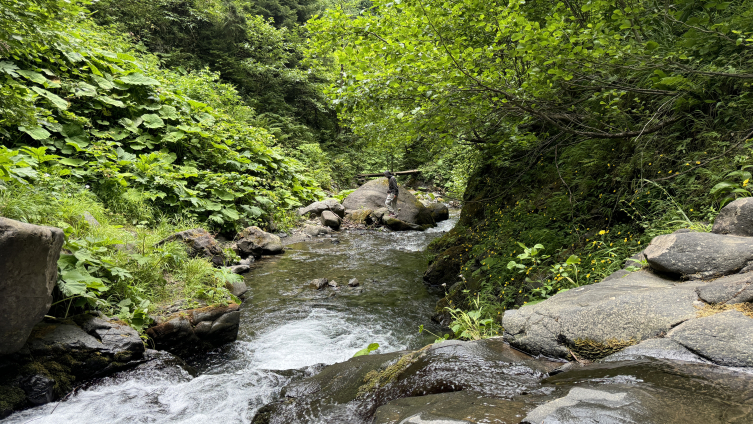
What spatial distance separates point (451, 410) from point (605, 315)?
55.0 inches

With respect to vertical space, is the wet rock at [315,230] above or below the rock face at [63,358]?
below

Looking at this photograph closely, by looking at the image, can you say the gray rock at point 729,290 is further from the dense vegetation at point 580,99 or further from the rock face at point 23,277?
the rock face at point 23,277

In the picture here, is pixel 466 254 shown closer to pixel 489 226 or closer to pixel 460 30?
pixel 489 226

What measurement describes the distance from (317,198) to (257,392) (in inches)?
491

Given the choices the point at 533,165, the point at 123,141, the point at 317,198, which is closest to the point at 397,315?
the point at 533,165

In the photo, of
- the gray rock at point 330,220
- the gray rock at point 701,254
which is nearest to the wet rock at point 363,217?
the gray rock at point 330,220

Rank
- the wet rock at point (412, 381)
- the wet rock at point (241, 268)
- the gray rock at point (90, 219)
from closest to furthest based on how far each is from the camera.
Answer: the wet rock at point (412, 381) < the gray rock at point (90, 219) < the wet rock at point (241, 268)

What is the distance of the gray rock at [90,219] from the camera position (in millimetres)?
5271

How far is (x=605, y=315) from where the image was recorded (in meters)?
2.62

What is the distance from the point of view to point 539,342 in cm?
283

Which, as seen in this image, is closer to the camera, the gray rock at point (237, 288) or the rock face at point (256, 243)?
the gray rock at point (237, 288)

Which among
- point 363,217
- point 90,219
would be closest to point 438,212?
point 363,217

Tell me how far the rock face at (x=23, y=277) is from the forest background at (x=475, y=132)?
21.4 inches

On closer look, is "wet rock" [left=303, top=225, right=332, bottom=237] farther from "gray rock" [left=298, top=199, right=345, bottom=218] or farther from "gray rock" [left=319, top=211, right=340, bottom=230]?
"gray rock" [left=298, top=199, right=345, bottom=218]
